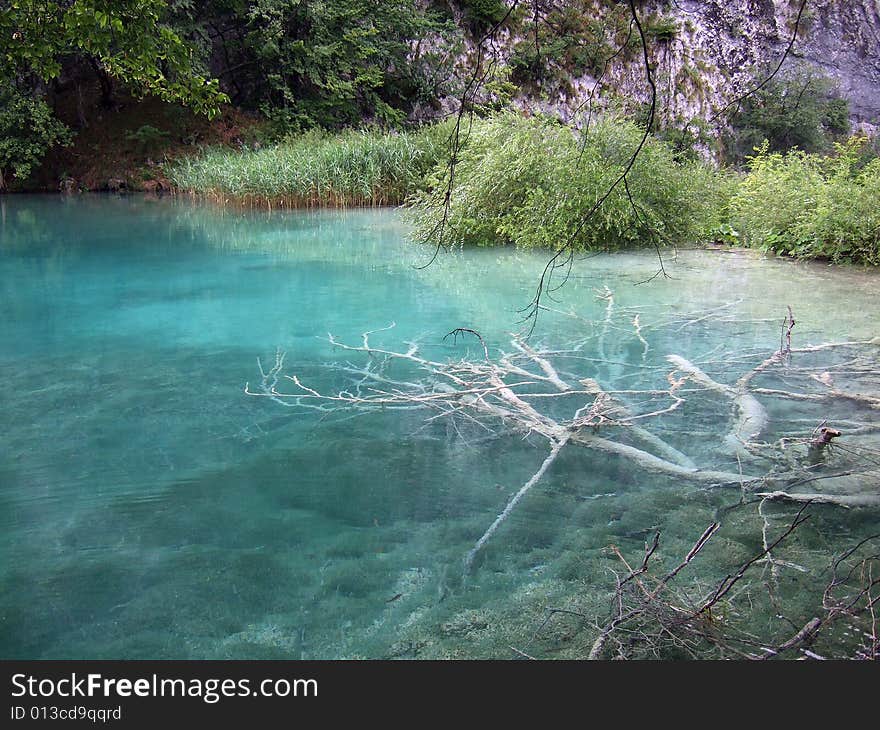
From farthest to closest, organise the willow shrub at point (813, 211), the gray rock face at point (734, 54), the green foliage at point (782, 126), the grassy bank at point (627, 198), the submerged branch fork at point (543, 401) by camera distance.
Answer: the green foliage at point (782, 126), the gray rock face at point (734, 54), the grassy bank at point (627, 198), the willow shrub at point (813, 211), the submerged branch fork at point (543, 401)

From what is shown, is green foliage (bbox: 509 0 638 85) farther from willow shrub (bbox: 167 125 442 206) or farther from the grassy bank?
the grassy bank

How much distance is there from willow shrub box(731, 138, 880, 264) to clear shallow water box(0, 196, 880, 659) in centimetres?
169

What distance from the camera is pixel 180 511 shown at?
10.9 feet

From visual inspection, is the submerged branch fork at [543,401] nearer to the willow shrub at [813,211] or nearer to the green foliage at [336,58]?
the willow shrub at [813,211]

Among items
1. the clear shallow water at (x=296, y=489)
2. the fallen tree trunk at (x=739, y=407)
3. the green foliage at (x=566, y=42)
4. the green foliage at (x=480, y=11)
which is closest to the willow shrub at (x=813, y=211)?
the clear shallow water at (x=296, y=489)

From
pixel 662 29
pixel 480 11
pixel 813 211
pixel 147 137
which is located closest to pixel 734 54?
pixel 662 29

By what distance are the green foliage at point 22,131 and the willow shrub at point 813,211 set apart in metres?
17.8

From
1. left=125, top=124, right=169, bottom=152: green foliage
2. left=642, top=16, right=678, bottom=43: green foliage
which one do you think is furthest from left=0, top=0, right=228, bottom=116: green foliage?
left=642, top=16, right=678, bottom=43: green foliage

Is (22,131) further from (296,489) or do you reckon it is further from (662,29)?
(296,489)

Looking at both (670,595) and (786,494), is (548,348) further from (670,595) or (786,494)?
(670,595)

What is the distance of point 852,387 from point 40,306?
676 cm

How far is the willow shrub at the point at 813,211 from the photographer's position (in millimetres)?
8922

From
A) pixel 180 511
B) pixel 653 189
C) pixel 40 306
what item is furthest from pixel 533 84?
pixel 180 511

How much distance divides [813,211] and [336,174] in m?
9.61
